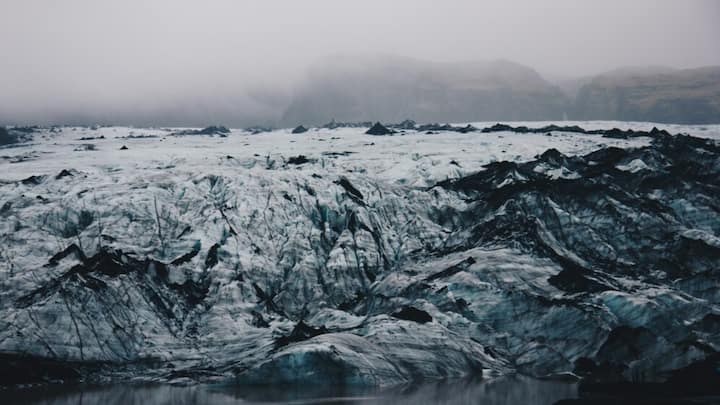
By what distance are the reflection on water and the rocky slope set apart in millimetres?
2902

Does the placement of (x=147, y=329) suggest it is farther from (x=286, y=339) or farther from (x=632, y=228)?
(x=632, y=228)

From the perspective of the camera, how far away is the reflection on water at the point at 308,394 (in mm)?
60281

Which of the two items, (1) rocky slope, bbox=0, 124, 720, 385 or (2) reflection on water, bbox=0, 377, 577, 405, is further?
(1) rocky slope, bbox=0, 124, 720, 385

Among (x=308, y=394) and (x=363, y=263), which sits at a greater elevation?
(x=363, y=263)

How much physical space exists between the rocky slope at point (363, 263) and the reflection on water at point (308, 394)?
2902mm

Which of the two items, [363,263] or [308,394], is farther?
[363,263]

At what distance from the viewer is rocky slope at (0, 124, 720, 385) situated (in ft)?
237

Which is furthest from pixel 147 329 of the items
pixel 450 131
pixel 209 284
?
pixel 450 131

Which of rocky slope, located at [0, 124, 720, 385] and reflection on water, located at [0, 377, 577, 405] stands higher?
rocky slope, located at [0, 124, 720, 385]

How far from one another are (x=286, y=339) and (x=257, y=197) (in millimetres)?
24283

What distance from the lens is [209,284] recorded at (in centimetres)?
8288

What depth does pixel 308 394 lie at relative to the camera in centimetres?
6381

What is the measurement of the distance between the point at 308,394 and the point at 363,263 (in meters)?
24.9

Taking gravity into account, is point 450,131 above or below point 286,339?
above
